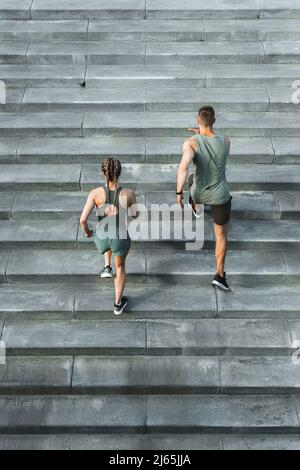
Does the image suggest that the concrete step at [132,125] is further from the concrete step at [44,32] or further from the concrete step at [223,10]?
the concrete step at [223,10]

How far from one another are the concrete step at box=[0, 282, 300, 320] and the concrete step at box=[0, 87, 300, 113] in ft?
8.79

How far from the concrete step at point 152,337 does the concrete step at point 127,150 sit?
2.19 m

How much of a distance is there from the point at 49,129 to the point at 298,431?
4.77 m

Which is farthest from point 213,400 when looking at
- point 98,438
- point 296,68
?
point 296,68

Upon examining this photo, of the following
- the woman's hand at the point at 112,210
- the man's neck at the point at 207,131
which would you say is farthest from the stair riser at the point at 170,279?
the man's neck at the point at 207,131

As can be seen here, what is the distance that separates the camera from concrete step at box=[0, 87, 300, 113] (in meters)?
7.39

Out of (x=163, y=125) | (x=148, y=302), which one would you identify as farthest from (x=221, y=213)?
(x=163, y=125)

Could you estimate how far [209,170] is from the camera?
5379 millimetres

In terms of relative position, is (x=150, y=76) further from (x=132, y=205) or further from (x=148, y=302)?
(x=148, y=302)

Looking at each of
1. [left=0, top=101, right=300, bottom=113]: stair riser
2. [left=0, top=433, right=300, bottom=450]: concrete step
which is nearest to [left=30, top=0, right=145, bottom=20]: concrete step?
[left=0, top=101, right=300, bottom=113]: stair riser

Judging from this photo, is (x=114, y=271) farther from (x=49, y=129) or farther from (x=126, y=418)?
(x=49, y=129)

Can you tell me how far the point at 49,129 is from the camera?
7164 mm

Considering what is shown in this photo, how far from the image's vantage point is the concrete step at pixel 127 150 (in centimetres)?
693

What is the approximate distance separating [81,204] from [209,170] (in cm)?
189
